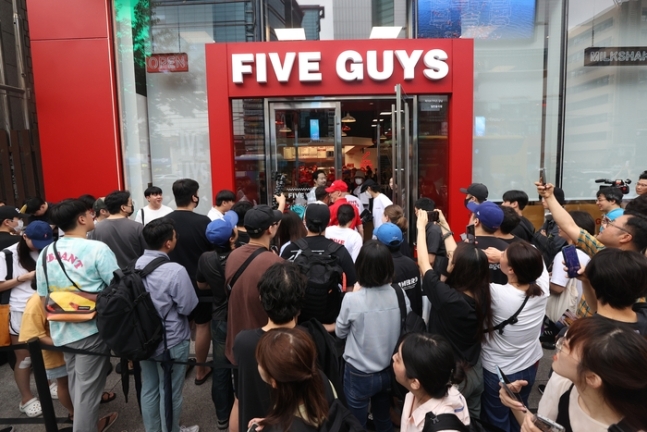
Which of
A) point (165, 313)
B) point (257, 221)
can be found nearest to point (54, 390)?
point (165, 313)

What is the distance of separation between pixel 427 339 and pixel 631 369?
28.9 inches

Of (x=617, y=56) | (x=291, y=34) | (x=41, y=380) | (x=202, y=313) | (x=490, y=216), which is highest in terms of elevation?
(x=291, y=34)

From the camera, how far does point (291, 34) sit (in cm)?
816

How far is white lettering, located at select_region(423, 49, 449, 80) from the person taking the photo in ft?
23.1

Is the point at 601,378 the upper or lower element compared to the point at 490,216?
lower

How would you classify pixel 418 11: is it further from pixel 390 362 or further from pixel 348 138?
pixel 390 362

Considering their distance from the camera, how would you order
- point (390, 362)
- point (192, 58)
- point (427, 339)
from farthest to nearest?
point (192, 58)
point (390, 362)
point (427, 339)

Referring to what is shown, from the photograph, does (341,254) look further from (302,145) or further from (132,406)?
(302,145)

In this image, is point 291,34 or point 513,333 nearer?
point 513,333

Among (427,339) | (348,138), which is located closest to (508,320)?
(427,339)

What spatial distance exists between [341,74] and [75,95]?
482cm

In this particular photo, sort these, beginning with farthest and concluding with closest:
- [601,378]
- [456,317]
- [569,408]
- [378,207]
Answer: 1. [378,207]
2. [456,317]
3. [569,408]
4. [601,378]

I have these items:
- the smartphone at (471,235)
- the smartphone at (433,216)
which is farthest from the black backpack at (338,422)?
the smartphone at (433,216)

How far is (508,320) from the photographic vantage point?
8.39 feet
